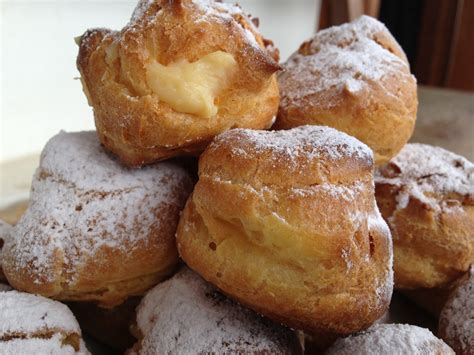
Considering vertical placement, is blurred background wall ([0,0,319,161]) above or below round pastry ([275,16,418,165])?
below

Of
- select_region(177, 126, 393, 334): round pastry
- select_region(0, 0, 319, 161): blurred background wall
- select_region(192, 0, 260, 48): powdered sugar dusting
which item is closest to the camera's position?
select_region(177, 126, 393, 334): round pastry

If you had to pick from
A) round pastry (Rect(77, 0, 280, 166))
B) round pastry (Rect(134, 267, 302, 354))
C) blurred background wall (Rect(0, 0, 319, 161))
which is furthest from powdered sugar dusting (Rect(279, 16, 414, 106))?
blurred background wall (Rect(0, 0, 319, 161))

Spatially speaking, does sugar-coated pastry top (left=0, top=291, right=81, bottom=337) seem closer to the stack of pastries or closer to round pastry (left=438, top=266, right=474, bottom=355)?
the stack of pastries

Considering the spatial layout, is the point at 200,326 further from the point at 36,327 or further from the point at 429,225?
the point at 429,225

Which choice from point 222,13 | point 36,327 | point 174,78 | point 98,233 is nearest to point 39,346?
point 36,327

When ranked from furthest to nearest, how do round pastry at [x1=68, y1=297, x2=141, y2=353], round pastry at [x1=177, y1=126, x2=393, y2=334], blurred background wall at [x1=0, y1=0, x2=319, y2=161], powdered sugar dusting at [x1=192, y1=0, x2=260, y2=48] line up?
blurred background wall at [x1=0, y1=0, x2=319, y2=161]
round pastry at [x1=68, y1=297, x2=141, y2=353]
powdered sugar dusting at [x1=192, y1=0, x2=260, y2=48]
round pastry at [x1=177, y1=126, x2=393, y2=334]

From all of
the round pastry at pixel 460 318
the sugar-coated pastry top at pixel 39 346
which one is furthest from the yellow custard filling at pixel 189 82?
the round pastry at pixel 460 318

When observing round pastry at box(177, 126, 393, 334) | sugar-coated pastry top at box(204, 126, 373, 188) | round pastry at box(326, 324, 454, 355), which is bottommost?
round pastry at box(326, 324, 454, 355)
